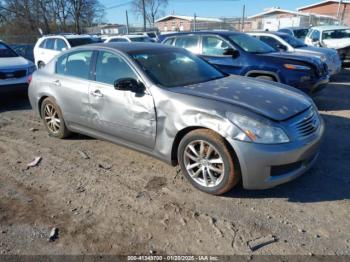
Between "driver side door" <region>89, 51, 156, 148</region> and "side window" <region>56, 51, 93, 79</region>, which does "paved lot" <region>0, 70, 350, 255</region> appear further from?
"side window" <region>56, 51, 93, 79</region>

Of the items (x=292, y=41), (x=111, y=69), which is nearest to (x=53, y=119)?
(x=111, y=69)

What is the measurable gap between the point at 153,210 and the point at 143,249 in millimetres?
607

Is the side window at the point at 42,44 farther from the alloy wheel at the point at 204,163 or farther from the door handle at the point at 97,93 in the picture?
the alloy wheel at the point at 204,163

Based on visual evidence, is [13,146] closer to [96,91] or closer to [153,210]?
[96,91]

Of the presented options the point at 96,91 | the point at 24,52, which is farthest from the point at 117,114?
the point at 24,52

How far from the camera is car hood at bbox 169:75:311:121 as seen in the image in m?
3.41

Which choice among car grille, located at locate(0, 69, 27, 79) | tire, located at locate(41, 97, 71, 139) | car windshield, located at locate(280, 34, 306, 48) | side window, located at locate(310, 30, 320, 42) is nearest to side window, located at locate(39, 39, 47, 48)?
Answer: car grille, located at locate(0, 69, 27, 79)

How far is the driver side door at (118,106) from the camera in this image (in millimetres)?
3912

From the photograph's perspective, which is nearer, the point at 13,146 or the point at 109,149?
the point at 109,149

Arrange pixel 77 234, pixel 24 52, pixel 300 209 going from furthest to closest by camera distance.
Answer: pixel 24 52
pixel 300 209
pixel 77 234

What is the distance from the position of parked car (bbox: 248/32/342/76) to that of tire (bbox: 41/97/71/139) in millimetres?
6792

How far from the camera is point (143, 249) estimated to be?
2805 mm

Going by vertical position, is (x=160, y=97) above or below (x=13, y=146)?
above

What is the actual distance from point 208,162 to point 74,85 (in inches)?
98.5
